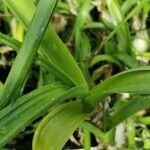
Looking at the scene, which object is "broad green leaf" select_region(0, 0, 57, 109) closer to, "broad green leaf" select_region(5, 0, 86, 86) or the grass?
the grass

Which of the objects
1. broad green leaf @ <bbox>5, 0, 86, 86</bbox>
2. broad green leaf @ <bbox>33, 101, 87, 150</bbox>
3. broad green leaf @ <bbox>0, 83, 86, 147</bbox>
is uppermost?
broad green leaf @ <bbox>5, 0, 86, 86</bbox>

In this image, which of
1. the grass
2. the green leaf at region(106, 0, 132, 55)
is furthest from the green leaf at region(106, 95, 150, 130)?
the green leaf at region(106, 0, 132, 55)

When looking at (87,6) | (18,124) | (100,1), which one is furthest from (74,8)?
(18,124)

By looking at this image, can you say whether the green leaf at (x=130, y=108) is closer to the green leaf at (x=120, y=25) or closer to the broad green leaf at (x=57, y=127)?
the broad green leaf at (x=57, y=127)

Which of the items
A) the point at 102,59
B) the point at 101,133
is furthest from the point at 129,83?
the point at 102,59

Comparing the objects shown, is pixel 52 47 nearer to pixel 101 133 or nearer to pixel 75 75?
pixel 75 75
